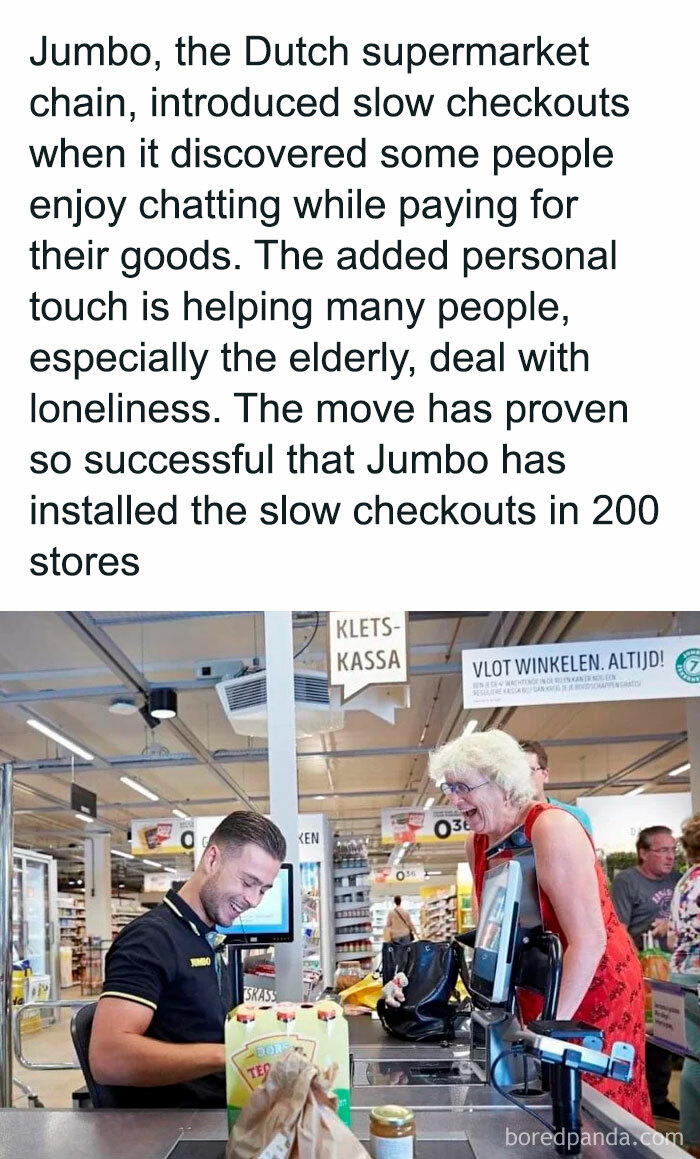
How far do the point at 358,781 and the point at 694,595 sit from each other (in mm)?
17944

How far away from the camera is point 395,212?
1305 mm

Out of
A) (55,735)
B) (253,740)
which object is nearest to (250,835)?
(55,735)

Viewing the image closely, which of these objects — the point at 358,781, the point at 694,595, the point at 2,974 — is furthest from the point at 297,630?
the point at 358,781

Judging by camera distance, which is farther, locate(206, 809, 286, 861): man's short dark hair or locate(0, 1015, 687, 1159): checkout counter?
locate(206, 809, 286, 861): man's short dark hair

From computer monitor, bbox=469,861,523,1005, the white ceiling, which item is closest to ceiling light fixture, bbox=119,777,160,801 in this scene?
the white ceiling

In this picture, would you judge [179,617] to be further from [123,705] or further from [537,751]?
[537,751]

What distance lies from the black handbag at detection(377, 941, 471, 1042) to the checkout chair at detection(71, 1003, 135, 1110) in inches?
36.0

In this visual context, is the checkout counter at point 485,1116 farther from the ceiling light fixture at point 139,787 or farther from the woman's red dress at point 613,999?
the ceiling light fixture at point 139,787

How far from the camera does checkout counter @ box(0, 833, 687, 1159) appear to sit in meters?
1.49

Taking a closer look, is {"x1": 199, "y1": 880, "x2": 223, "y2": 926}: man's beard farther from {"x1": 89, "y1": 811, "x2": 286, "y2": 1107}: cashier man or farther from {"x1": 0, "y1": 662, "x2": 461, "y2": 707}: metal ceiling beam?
{"x1": 0, "y1": 662, "x2": 461, "y2": 707}: metal ceiling beam

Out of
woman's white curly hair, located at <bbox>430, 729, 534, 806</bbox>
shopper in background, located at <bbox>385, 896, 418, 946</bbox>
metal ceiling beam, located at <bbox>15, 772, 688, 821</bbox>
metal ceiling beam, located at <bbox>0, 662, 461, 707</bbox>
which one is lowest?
shopper in background, located at <bbox>385, 896, 418, 946</bbox>

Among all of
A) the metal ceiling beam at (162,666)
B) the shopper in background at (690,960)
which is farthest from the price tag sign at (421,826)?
the shopper in background at (690,960)

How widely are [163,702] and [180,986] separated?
8.72 m

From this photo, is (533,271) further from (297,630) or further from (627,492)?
(297,630)
